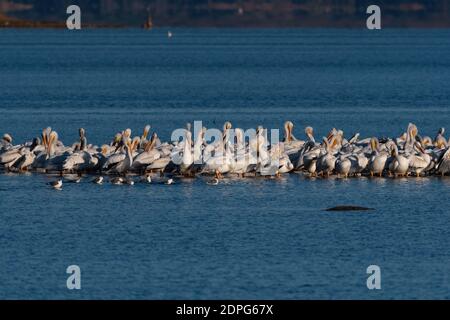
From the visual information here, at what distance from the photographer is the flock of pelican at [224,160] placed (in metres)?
28.9

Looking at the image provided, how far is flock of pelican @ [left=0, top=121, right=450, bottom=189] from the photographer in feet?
94.7

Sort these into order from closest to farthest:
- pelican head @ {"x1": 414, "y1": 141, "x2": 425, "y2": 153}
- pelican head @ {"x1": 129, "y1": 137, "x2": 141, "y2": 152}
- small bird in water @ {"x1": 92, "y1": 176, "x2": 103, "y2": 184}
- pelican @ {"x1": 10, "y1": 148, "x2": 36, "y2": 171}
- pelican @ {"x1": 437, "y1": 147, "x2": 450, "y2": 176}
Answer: small bird in water @ {"x1": 92, "y1": 176, "x2": 103, "y2": 184} < pelican @ {"x1": 437, "y1": 147, "x2": 450, "y2": 176} < pelican head @ {"x1": 129, "y1": 137, "x2": 141, "y2": 152} < pelican head @ {"x1": 414, "y1": 141, "x2": 425, "y2": 153} < pelican @ {"x1": 10, "y1": 148, "x2": 36, "y2": 171}

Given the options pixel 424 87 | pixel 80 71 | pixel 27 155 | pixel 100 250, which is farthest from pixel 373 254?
pixel 80 71

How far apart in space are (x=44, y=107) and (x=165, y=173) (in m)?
26.0

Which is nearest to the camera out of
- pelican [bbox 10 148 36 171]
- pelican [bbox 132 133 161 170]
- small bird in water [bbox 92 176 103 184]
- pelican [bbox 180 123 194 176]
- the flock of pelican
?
small bird in water [bbox 92 176 103 184]

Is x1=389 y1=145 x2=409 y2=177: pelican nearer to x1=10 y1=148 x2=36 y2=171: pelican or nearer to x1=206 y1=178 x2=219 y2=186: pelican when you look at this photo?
x1=206 y1=178 x2=219 y2=186: pelican

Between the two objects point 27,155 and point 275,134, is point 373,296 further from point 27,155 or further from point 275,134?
point 275,134

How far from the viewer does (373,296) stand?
18594 millimetres

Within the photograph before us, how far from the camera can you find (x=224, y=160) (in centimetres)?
2869

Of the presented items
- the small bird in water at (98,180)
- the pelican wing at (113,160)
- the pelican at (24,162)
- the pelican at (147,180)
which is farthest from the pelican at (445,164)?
the pelican at (24,162)

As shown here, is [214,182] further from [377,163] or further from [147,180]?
[377,163]

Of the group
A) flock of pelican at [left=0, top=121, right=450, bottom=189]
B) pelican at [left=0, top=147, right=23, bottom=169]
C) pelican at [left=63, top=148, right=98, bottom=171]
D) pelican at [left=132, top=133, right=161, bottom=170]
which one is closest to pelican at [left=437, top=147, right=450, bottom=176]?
flock of pelican at [left=0, top=121, right=450, bottom=189]

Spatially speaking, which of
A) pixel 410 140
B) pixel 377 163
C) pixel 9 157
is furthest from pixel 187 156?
pixel 410 140

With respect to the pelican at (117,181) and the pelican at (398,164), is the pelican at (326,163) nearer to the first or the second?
the pelican at (398,164)
